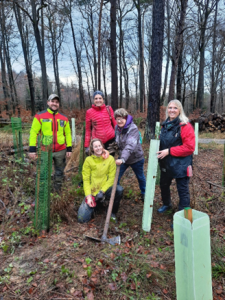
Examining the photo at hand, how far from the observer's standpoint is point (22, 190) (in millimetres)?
4008

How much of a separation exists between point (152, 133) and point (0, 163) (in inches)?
192

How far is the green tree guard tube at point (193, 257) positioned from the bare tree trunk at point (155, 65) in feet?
20.1

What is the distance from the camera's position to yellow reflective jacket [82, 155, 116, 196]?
3127mm

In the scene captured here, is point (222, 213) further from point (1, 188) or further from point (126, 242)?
point (1, 188)

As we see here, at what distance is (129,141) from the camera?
3148 millimetres

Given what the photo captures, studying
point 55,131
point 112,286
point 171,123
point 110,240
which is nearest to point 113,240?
point 110,240

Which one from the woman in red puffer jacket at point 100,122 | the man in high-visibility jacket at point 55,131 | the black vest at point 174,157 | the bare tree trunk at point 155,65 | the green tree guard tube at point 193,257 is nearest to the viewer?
the green tree guard tube at point 193,257

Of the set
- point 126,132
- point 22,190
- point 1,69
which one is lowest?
point 22,190

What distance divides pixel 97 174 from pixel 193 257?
2076mm

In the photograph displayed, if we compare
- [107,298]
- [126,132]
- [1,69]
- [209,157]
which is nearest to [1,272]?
[107,298]

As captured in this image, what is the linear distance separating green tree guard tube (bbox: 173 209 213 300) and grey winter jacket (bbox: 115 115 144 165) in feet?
5.72

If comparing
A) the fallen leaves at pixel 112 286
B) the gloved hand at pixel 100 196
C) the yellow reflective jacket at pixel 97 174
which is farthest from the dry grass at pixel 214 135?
the fallen leaves at pixel 112 286

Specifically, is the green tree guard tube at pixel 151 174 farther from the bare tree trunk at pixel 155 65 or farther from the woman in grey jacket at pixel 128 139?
the bare tree trunk at pixel 155 65

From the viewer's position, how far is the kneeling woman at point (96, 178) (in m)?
3.12
